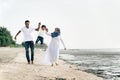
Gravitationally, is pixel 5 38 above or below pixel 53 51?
above

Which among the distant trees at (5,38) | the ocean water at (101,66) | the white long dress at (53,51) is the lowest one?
the ocean water at (101,66)

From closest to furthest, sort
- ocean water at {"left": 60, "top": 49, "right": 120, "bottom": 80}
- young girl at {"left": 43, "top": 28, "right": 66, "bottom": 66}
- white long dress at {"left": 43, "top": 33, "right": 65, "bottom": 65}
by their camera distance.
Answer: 1. ocean water at {"left": 60, "top": 49, "right": 120, "bottom": 80}
2. young girl at {"left": 43, "top": 28, "right": 66, "bottom": 66}
3. white long dress at {"left": 43, "top": 33, "right": 65, "bottom": 65}

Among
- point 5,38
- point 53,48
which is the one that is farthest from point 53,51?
point 5,38

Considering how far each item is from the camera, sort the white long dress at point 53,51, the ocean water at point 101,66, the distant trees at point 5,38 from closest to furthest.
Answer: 1. the ocean water at point 101,66
2. the white long dress at point 53,51
3. the distant trees at point 5,38

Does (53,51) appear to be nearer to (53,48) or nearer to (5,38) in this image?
(53,48)

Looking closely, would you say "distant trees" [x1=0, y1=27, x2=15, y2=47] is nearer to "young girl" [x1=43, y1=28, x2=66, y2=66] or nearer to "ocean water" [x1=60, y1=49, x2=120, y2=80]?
"ocean water" [x1=60, y1=49, x2=120, y2=80]

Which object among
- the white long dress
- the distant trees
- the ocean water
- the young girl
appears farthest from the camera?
the distant trees

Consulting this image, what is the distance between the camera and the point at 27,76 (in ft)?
51.0

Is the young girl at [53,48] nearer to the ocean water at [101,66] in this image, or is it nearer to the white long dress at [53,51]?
the white long dress at [53,51]

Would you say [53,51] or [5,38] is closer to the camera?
[53,51]

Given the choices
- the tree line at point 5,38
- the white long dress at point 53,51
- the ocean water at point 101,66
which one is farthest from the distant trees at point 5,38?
the white long dress at point 53,51

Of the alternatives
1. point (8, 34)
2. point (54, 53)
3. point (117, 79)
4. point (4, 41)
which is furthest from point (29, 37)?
point (8, 34)

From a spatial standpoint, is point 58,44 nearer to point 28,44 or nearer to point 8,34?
point 28,44

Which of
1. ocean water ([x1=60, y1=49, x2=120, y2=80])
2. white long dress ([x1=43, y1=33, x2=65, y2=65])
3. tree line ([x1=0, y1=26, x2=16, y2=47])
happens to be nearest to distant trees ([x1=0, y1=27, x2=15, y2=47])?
tree line ([x1=0, y1=26, x2=16, y2=47])
